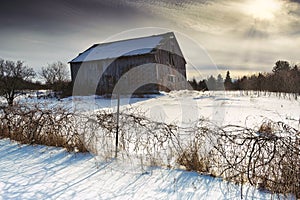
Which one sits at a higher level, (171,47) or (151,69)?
(171,47)

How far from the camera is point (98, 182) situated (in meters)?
2.70

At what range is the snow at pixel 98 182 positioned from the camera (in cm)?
240

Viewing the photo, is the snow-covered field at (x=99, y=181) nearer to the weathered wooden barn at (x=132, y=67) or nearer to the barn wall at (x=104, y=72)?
the weathered wooden barn at (x=132, y=67)

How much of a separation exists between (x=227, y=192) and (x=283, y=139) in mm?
929

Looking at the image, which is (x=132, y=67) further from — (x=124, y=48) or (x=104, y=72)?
(x=104, y=72)

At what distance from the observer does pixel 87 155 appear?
11.7 ft

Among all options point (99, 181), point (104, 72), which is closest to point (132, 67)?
point (104, 72)

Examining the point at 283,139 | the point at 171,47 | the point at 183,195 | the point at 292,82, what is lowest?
the point at 183,195

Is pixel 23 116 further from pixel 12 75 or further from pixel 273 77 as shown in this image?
pixel 273 77

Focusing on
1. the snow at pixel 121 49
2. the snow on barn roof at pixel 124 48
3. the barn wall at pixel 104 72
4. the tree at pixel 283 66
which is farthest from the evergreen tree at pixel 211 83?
the barn wall at pixel 104 72

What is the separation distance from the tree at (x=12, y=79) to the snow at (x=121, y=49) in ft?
18.6

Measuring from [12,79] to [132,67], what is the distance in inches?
371

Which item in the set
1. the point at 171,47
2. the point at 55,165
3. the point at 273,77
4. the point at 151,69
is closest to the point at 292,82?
the point at 273,77

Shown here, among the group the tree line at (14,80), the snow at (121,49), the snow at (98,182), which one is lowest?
the snow at (98,182)
